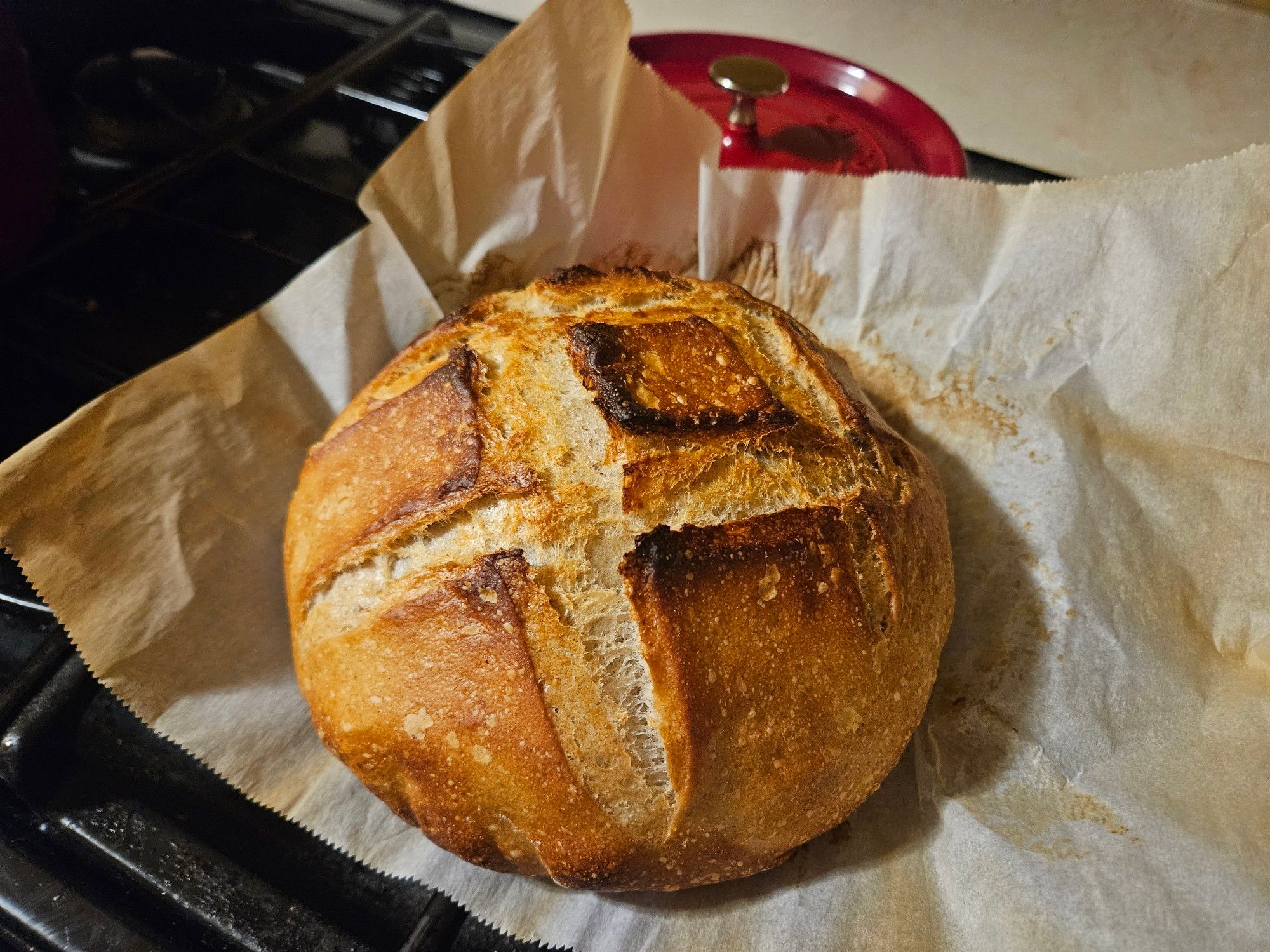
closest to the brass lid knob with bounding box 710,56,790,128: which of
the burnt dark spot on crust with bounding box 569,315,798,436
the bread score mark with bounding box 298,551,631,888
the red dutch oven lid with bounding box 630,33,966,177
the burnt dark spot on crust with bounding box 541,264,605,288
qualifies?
the red dutch oven lid with bounding box 630,33,966,177

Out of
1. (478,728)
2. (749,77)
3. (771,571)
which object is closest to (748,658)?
(771,571)

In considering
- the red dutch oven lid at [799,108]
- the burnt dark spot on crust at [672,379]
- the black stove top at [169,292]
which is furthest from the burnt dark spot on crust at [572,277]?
the black stove top at [169,292]

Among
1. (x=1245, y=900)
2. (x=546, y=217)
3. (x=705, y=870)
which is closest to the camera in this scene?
(x=1245, y=900)

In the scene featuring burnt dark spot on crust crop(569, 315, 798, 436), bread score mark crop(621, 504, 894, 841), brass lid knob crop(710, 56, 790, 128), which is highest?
brass lid knob crop(710, 56, 790, 128)

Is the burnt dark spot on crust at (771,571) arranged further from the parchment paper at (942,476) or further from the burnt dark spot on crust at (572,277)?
the burnt dark spot on crust at (572,277)

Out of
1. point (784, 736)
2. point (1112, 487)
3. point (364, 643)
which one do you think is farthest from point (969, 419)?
point (364, 643)

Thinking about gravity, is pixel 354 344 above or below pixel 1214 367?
below

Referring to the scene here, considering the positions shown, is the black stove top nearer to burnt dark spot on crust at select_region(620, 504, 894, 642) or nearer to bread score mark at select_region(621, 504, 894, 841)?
bread score mark at select_region(621, 504, 894, 841)

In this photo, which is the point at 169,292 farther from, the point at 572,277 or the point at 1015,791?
the point at 1015,791

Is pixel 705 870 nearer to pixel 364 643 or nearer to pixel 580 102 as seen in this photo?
pixel 364 643
